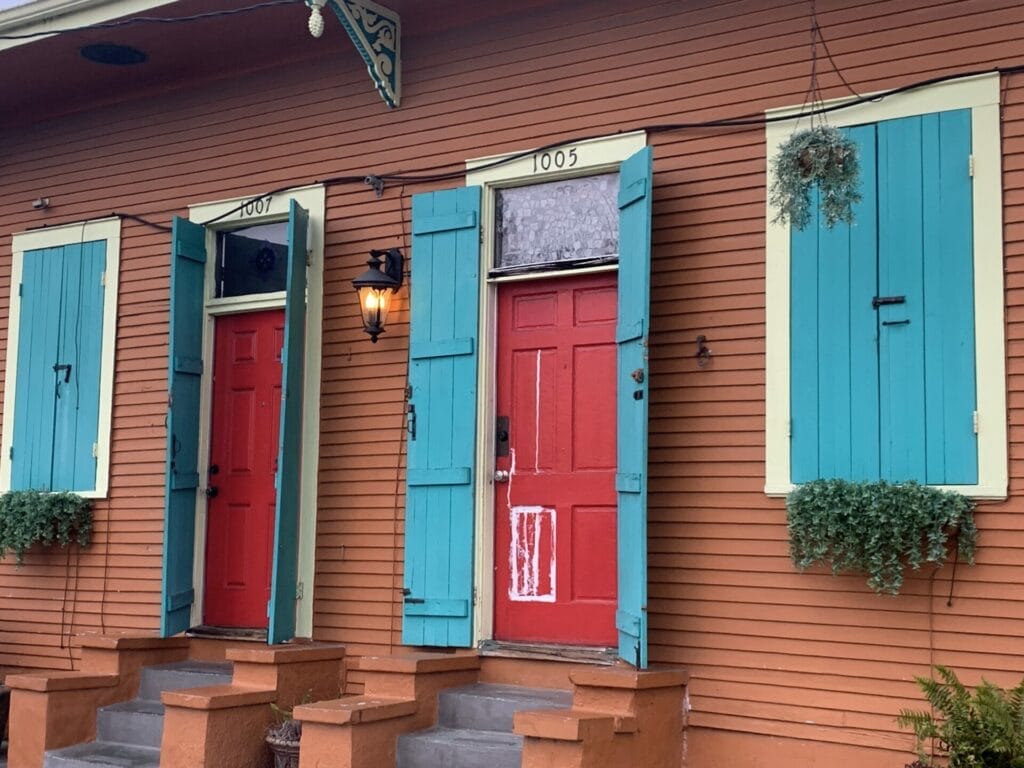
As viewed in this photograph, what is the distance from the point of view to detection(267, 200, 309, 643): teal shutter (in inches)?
267

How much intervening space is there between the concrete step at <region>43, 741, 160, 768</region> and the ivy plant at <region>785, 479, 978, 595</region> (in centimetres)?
358

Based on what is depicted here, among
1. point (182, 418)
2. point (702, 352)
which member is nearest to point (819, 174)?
point (702, 352)

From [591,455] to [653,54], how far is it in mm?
2045

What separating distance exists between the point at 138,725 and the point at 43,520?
1757 mm

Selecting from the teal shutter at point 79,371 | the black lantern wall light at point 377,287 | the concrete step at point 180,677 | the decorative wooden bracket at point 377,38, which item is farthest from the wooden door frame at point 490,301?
the teal shutter at point 79,371

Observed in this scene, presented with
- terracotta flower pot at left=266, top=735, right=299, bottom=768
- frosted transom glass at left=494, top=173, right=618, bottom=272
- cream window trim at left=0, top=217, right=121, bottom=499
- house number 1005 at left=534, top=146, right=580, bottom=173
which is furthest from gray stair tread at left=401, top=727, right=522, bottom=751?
cream window trim at left=0, top=217, right=121, bottom=499

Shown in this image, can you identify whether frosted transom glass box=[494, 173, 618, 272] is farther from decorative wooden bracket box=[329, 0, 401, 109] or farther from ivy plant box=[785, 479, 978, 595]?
ivy plant box=[785, 479, 978, 595]

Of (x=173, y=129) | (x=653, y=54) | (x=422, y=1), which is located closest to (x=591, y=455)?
(x=653, y=54)

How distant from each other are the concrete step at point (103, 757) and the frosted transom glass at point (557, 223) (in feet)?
10.4

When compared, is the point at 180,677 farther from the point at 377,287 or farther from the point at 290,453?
the point at 377,287

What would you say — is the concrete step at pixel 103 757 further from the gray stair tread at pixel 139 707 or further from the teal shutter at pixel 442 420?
the teal shutter at pixel 442 420

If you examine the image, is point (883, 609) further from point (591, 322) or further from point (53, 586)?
point (53, 586)

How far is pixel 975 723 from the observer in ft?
15.1

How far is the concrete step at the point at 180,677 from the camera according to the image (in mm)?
6949
